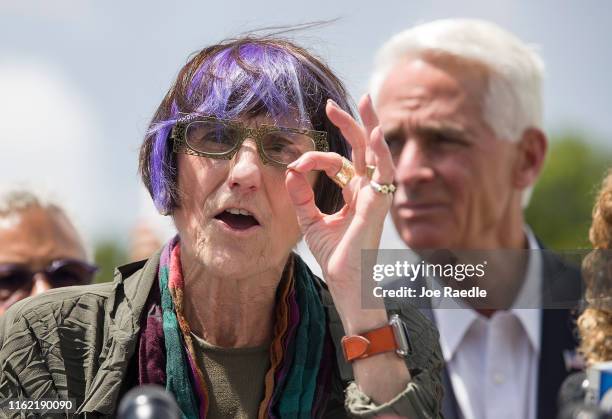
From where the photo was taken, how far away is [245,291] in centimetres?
247

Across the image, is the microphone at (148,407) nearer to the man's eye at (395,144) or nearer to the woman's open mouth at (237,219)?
Result: the woman's open mouth at (237,219)

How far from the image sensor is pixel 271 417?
2.32 m

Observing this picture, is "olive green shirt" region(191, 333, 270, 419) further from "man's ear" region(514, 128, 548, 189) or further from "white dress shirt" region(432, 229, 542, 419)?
"man's ear" region(514, 128, 548, 189)

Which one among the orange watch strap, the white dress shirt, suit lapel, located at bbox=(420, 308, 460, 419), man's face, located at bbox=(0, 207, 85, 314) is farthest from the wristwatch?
man's face, located at bbox=(0, 207, 85, 314)

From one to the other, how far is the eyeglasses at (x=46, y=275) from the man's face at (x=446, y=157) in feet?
4.20

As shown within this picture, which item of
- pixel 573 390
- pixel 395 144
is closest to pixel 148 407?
pixel 573 390

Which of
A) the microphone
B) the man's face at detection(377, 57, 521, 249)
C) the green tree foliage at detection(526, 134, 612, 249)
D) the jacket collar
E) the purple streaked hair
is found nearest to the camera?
the microphone

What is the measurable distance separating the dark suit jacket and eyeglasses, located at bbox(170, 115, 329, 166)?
97 cm

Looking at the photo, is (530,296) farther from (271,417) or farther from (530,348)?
(271,417)

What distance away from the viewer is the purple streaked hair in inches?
94.7

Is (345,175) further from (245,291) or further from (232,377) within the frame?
(232,377)

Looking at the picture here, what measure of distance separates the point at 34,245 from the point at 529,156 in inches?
81.2

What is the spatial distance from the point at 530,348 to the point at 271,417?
4.26ft

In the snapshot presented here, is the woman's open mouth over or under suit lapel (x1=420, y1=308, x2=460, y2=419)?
over
